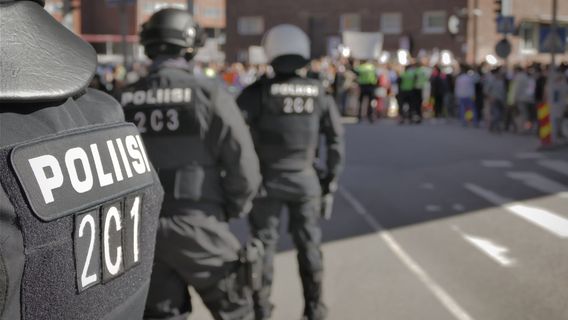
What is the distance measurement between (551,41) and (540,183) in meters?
6.56

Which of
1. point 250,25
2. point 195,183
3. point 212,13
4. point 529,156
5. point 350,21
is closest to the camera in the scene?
point 195,183

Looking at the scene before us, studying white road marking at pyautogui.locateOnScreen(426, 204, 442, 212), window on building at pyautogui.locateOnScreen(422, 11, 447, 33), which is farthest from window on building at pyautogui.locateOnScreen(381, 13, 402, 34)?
white road marking at pyautogui.locateOnScreen(426, 204, 442, 212)

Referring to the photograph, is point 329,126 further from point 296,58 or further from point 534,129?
point 534,129

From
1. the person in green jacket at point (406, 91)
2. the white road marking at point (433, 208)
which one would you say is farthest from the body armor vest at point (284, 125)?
the person in green jacket at point (406, 91)

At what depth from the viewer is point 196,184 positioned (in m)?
4.35

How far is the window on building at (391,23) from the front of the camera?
55325 millimetres

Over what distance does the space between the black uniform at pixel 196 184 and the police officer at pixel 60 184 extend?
7.05 feet

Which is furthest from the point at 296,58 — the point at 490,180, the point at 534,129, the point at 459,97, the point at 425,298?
the point at 459,97

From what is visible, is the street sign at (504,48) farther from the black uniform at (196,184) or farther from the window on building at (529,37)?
the window on building at (529,37)

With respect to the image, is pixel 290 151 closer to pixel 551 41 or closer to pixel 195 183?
pixel 195 183

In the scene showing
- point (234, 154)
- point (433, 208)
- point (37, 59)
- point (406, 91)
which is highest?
point (37, 59)

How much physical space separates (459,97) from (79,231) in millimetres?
24046

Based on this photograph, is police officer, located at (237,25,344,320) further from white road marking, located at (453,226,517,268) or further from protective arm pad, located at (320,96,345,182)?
white road marking, located at (453,226,517,268)

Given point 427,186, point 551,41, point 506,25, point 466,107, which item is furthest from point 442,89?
point 427,186
